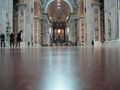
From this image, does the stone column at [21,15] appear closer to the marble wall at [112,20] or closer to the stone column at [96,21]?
the stone column at [96,21]

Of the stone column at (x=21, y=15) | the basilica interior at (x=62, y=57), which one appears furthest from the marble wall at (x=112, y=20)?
the stone column at (x=21, y=15)

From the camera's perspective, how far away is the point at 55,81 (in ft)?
2.04

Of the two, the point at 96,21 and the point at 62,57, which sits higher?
the point at 96,21

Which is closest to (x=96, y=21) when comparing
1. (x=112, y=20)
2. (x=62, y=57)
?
(x=112, y=20)

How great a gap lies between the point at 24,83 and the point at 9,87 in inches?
1.9

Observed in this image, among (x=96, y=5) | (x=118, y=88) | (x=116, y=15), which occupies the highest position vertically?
(x=96, y=5)

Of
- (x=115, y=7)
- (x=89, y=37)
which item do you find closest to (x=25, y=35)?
(x=89, y=37)

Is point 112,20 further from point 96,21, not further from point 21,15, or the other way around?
point 21,15

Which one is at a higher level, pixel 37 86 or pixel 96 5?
pixel 96 5

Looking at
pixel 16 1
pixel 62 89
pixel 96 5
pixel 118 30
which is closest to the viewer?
pixel 62 89

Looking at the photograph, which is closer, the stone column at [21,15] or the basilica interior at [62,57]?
the basilica interior at [62,57]

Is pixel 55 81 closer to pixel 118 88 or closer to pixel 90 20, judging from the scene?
pixel 118 88

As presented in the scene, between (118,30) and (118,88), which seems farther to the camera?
(118,30)

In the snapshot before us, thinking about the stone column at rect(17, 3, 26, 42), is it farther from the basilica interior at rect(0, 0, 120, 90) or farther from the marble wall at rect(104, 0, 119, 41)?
the marble wall at rect(104, 0, 119, 41)
